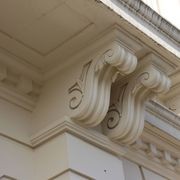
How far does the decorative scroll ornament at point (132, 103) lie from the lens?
3648 mm

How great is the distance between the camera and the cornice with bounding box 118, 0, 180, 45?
3598mm

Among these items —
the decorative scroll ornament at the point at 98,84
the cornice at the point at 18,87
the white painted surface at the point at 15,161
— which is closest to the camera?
the white painted surface at the point at 15,161

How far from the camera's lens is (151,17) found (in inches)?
147

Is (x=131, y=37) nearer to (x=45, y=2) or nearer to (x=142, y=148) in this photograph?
(x=45, y=2)

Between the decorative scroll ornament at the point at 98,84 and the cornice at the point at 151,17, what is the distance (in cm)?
25

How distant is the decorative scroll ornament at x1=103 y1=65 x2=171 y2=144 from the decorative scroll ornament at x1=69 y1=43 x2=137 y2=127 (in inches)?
6.9

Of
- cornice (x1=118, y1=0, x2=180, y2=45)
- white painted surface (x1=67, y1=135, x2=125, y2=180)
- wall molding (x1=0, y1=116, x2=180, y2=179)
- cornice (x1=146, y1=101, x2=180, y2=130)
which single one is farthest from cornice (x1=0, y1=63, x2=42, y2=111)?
cornice (x1=146, y1=101, x2=180, y2=130)

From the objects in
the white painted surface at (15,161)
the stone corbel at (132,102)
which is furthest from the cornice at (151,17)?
the white painted surface at (15,161)

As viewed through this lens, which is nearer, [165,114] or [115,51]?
[115,51]

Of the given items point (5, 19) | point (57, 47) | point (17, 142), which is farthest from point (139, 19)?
point (17, 142)

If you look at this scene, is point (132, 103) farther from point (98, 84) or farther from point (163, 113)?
point (163, 113)

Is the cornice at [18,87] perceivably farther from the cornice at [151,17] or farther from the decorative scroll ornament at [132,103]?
the cornice at [151,17]

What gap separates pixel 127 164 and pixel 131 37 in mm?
897

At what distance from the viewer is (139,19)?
3594 mm
